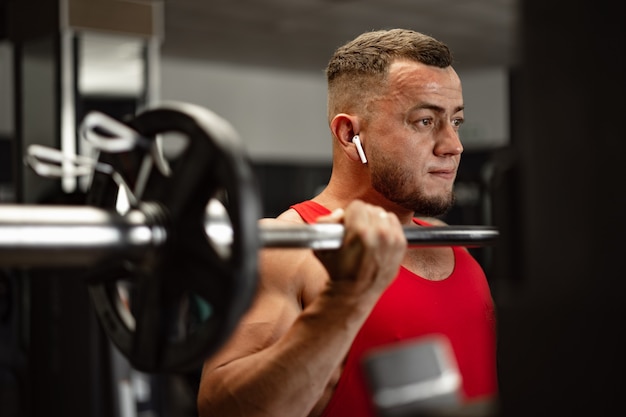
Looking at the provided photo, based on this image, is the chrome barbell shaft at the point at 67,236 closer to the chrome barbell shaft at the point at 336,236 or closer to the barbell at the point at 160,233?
the barbell at the point at 160,233

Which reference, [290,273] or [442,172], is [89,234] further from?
[442,172]

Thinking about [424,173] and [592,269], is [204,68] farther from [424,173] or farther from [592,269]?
[592,269]

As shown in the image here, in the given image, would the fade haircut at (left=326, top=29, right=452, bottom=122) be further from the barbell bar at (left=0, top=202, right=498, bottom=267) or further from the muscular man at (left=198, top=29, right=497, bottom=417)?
the barbell bar at (left=0, top=202, right=498, bottom=267)

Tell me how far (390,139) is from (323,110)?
27.6 feet

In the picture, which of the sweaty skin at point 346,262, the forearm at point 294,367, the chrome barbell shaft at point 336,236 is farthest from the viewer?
the forearm at point 294,367

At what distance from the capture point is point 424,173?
1.91 metres

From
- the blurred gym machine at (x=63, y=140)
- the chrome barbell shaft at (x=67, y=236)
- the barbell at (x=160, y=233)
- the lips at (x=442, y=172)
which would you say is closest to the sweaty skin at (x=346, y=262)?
the lips at (x=442, y=172)

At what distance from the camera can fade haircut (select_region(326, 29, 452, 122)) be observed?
1.95m

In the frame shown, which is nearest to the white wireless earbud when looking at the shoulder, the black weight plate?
the shoulder

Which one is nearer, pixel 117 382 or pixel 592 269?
pixel 592 269

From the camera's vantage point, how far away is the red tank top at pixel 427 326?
1710mm

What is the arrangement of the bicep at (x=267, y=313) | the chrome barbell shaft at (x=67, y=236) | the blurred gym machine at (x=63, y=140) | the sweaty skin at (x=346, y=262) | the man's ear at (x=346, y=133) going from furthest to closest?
1. the blurred gym machine at (x=63, y=140)
2. the man's ear at (x=346, y=133)
3. the bicep at (x=267, y=313)
4. the sweaty skin at (x=346, y=262)
5. the chrome barbell shaft at (x=67, y=236)

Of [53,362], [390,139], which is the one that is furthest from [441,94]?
[53,362]

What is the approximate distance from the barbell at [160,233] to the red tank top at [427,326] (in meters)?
0.65
